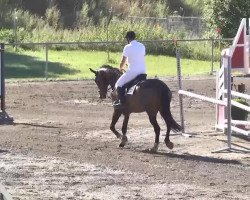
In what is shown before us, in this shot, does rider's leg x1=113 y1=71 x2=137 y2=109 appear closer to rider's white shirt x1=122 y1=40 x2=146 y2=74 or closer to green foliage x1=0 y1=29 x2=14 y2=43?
rider's white shirt x1=122 y1=40 x2=146 y2=74

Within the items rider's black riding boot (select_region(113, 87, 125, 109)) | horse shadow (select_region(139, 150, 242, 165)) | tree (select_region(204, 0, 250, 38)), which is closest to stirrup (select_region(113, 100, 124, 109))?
rider's black riding boot (select_region(113, 87, 125, 109))

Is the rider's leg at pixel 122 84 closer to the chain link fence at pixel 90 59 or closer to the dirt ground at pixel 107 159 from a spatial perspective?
the dirt ground at pixel 107 159

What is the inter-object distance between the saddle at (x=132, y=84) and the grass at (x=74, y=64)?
1664 cm

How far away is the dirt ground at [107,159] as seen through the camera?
11.3 meters

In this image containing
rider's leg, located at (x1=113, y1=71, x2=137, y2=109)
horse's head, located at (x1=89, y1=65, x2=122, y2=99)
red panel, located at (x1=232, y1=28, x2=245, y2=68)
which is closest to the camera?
rider's leg, located at (x1=113, y1=71, x2=137, y2=109)

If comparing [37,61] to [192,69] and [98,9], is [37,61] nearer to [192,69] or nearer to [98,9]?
[192,69]

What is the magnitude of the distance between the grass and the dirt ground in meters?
9.97

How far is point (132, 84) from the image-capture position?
15617 mm

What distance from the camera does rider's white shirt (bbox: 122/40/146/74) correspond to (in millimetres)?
15453

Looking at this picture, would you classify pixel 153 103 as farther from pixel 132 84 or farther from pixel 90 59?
pixel 90 59

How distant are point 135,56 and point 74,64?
71.3 ft

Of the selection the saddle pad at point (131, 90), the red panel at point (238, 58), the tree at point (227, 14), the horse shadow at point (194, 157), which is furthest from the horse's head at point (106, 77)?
the tree at point (227, 14)

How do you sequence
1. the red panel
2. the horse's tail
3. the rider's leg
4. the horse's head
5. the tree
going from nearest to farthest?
1. the horse's tail
2. the rider's leg
3. the horse's head
4. the red panel
5. the tree

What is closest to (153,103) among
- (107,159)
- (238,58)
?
(107,159)
